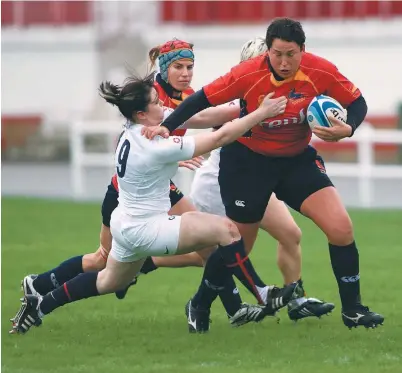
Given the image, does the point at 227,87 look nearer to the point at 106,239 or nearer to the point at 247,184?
the point at 247,184

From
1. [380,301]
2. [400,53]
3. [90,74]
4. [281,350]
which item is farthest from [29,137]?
[281,350]

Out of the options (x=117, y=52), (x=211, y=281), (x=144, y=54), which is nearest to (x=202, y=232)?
(x=211, y=281)

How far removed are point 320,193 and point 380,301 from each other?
2.06m

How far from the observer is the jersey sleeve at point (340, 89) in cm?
834

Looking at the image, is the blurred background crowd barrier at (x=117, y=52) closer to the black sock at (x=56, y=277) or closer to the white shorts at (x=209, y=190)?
the white shorts at (x=209, y=190)

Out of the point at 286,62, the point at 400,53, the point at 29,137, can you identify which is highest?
the point at 286,62

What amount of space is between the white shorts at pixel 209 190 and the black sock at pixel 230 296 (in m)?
1.29

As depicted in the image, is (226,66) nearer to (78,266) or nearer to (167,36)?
(167,36)

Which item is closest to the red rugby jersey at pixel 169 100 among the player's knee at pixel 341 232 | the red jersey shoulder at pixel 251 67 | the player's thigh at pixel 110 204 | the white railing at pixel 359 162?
the player's thigh at pixel 110 204

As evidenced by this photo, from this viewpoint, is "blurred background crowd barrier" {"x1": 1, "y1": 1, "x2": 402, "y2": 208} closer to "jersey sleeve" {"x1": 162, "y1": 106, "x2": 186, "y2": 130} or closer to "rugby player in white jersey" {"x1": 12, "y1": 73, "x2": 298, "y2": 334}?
"jersey sleeve" {"x1": 162, "y1": 106, "x2": 186, "y2": 130}

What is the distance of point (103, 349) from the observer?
810 cm

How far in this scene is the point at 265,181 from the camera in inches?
342

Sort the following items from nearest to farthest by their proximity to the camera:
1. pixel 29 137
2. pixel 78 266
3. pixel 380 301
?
1. pixel 78 266
2. pixel 380 301
3. pixel 29 137

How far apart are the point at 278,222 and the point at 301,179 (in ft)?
2.93
